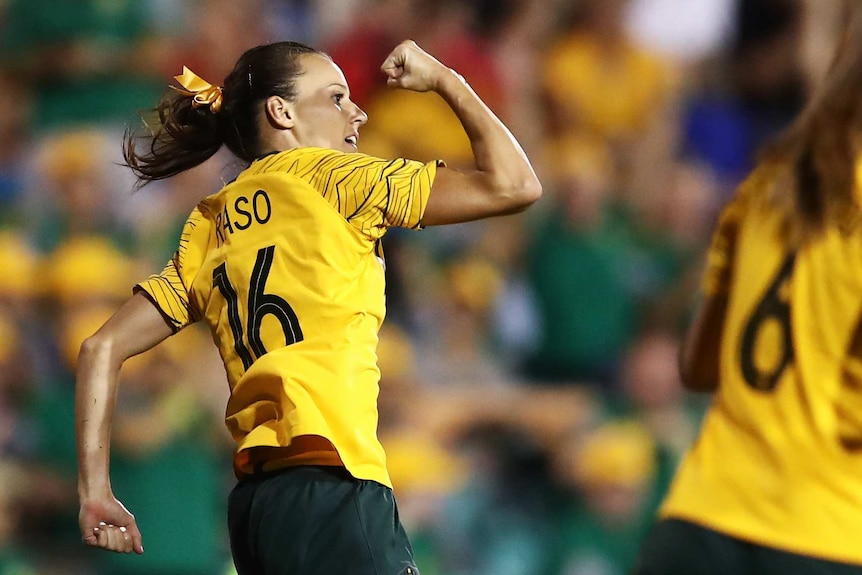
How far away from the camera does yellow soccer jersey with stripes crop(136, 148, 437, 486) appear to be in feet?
9.46

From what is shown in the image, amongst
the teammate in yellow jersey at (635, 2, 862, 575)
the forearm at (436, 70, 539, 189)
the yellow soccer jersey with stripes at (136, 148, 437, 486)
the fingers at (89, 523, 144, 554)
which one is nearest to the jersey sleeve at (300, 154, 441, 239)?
the yellow soccer jersey with stripes at (136, 148, 437, 486)

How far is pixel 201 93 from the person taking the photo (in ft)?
10.6

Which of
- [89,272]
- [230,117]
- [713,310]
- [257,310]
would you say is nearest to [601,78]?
[89,272]

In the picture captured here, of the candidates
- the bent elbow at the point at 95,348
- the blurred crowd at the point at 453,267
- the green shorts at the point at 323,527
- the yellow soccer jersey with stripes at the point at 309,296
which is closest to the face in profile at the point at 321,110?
the yellow soccer jersey with stripes at the point at 309,296

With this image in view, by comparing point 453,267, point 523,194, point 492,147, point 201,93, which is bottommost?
point 453,267

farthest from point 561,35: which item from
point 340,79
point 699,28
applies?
point 340,79

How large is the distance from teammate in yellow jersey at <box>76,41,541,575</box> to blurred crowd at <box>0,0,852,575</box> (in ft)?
10.4

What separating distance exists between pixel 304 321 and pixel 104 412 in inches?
21.4

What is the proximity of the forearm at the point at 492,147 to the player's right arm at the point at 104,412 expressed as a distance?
855 mm

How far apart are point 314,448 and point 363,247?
18.0 inches

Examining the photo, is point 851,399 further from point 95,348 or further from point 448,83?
point 95,348

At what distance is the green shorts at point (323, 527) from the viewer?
9.35ft

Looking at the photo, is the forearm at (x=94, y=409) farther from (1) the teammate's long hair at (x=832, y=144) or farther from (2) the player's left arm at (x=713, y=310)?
(1) the teammate's long hair at (x=832, y=144)

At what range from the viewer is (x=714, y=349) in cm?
298
